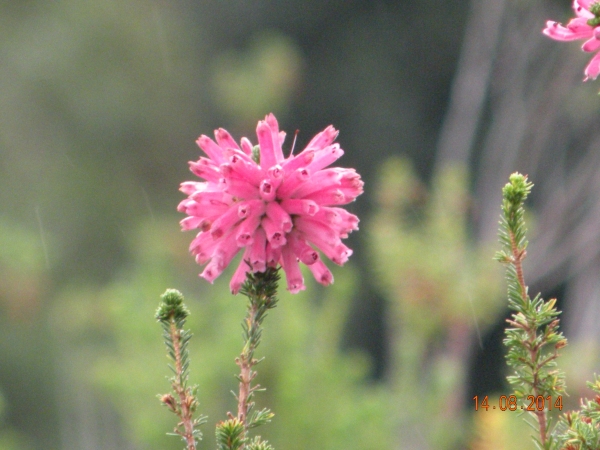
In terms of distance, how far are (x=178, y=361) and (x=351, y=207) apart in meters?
9.81

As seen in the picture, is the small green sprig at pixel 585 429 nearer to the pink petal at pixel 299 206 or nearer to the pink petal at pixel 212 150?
the pink petal at pixel 299 206

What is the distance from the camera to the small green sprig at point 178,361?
61.4 inches

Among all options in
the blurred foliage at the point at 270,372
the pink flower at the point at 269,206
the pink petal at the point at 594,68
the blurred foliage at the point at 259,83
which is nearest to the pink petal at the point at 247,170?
the pink flower at the point at 269,206

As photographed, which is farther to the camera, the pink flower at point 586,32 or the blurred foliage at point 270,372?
the blurred foliage at point 270,372

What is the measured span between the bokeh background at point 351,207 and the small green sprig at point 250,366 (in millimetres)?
1585

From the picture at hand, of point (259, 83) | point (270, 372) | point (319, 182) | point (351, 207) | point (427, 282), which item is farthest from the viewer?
point (351, 207)

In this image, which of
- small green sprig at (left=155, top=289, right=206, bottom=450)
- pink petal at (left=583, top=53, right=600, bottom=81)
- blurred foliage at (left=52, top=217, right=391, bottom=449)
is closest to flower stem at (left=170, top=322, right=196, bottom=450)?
small green sprig at (left=155, top=289, right=206, bottom=450)

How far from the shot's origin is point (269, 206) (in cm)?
168

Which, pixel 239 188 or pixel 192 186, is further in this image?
pixel 192 186

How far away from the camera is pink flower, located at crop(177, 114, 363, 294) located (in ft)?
5.45

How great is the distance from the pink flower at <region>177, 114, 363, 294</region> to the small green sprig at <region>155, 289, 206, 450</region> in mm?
167

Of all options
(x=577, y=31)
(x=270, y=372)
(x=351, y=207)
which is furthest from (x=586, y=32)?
(x=351, y=207)

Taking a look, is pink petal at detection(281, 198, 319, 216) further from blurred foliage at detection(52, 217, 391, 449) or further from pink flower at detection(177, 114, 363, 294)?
blurred foliage at detection(52, 217, 391, 449)

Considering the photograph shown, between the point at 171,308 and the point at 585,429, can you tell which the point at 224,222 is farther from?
the point at 585,429
